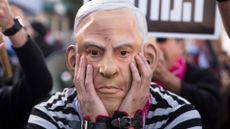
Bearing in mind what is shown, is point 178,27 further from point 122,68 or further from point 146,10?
point 122,68

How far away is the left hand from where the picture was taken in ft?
7.85

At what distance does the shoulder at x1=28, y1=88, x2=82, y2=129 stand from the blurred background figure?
131 centimetres

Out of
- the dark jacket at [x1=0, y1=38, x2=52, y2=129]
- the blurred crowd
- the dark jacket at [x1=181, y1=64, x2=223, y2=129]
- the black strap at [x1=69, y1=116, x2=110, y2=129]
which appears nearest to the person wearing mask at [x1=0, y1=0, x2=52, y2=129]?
the dark jacket at [x1=0, y1=38, x2=52, y2=129]

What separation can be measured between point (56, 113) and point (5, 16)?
2.14ft

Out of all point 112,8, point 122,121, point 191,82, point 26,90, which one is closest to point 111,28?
point 112,8

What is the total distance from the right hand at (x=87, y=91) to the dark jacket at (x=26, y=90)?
31.1 inches

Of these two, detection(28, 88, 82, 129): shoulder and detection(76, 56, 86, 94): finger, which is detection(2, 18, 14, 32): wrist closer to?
detection(28, 88, 82, 129): shoulder

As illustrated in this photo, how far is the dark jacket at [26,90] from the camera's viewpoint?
3.20 metres

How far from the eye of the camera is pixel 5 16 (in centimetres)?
298

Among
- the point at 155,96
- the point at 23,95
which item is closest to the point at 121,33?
the point at 155,96

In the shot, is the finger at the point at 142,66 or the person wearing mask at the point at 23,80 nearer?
the finger at the point at 142,66

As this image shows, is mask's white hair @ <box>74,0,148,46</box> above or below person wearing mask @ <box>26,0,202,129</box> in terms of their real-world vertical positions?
above

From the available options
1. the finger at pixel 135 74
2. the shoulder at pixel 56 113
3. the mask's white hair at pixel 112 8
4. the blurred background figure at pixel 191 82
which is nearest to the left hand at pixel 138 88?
the finger at pixel 135 74

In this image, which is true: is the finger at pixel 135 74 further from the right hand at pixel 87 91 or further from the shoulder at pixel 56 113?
the shoulder at pixel 56 113
